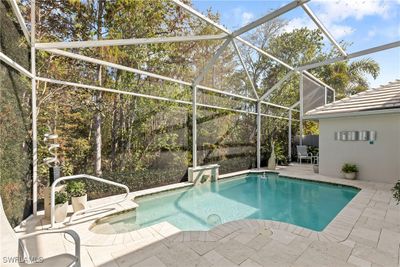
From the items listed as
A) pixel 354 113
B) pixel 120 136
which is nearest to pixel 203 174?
pixel 120 136

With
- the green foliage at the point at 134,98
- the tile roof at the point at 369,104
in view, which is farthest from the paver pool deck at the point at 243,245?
the tile roof at the point at 369,104

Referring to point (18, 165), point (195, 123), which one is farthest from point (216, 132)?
point (18, 165)

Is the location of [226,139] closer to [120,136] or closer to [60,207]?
[120,136]

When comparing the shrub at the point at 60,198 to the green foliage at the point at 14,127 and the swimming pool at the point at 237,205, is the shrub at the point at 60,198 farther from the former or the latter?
the swimming pool at the point at 237,205

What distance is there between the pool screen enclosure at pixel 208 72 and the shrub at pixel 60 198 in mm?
698

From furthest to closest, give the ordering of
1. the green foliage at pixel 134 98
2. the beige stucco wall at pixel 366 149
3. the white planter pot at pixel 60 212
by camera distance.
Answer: the beige stucco wall at pixel 366 149
the green foliage at pixel 134 98
the white planter pot at pixel 60 212

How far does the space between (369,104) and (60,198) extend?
1066cm

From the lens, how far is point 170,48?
6.79 m

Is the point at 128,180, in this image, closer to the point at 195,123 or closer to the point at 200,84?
the point at 195,123

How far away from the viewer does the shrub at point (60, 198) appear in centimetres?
426

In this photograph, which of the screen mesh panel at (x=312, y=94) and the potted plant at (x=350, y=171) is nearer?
the potted plant at (x=350, y=171)

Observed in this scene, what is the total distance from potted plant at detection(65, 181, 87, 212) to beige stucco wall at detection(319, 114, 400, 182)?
935 cm

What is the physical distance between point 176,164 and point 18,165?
468cm

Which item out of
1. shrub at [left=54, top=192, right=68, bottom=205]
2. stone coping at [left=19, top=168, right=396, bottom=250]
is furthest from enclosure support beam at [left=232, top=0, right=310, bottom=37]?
shrub at [left=54, top=192, right=68, bottom=205]
